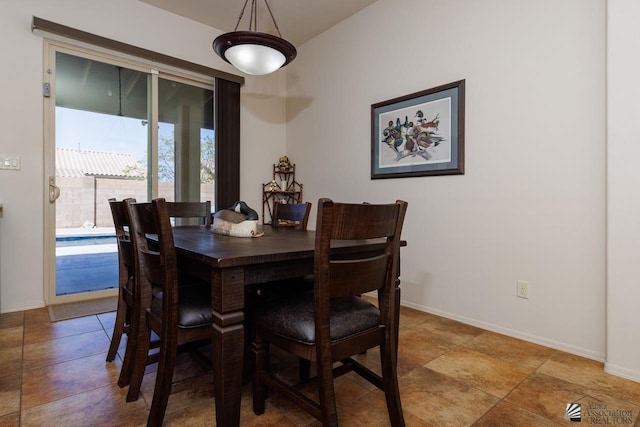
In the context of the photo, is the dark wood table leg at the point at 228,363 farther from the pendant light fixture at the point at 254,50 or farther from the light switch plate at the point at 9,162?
the light switch plate at the point at 9,162

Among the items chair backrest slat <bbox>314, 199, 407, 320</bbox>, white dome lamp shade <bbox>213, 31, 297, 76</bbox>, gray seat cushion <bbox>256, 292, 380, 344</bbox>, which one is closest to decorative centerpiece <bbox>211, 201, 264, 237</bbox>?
gray seat cushion <bbox>256, 292, 380, 344</bbox>

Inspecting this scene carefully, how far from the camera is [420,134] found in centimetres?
283

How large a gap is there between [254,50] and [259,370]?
1.82 metres

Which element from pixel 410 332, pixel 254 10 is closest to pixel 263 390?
pixel 410 332

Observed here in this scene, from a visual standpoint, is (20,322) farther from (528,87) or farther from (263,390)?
(528,87)

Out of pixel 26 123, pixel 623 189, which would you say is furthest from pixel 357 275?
pixel 26 123

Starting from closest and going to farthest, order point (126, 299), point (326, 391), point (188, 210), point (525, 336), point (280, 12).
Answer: point (326, 391), point (126, 299), point (525, 336), point (188, 210), point (280, 12)

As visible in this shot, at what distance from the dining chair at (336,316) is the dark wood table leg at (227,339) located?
17cm

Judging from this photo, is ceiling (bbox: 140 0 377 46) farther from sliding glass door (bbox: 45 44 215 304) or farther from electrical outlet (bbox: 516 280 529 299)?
electrical outlet (bbox: 516 280 529 299)

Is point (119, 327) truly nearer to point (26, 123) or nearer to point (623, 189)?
point (26, 123)

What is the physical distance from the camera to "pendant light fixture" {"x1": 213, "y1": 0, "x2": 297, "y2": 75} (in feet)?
6.64

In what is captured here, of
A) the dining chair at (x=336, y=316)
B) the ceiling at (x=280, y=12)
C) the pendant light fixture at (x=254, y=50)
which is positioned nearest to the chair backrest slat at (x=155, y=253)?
the dining chair at (x=336, y=316)

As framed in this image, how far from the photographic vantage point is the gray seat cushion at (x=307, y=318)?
1179mm

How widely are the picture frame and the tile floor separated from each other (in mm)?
1362
